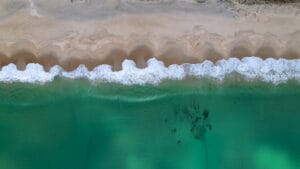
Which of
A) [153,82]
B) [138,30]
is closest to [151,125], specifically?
[153,82]

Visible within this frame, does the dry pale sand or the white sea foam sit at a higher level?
the dry pale sand

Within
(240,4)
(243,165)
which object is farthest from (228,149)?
(240,4)

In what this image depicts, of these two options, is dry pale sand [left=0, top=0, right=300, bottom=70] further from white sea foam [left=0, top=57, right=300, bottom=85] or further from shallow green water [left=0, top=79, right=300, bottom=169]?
shallow green water [left=0, top=79, right=300, bottom=169]

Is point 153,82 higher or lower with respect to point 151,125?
higher

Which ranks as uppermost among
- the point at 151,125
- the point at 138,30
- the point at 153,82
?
the point at 138,30

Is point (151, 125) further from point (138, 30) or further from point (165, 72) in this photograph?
point (138, 30)

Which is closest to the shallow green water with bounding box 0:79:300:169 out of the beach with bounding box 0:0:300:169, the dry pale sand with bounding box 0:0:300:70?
the beach with bounding box 0:0:300:169

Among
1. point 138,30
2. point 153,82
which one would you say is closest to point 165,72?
point 153,82
